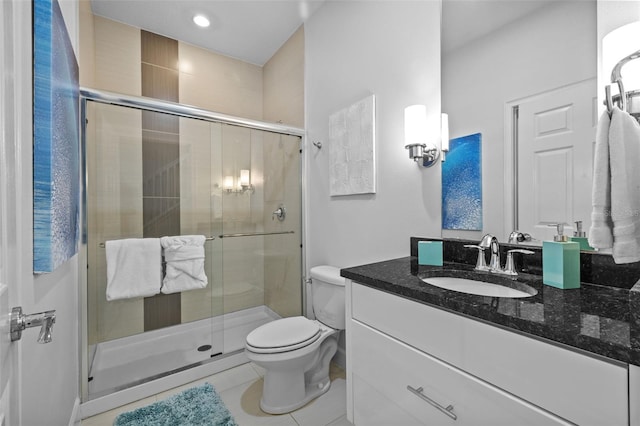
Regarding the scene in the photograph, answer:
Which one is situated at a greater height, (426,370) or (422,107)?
(422,107)

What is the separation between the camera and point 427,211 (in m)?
1.45

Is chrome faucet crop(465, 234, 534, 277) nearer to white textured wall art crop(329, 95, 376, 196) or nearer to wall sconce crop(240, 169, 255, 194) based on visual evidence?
white textured wall art crop(329, 95, 376, 196)

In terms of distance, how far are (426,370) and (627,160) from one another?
0.77 m

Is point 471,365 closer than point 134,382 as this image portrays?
Yes

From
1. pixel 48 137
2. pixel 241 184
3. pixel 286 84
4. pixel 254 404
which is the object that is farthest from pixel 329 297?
pixel 286 84

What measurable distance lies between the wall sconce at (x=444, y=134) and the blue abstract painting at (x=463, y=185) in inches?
0.7

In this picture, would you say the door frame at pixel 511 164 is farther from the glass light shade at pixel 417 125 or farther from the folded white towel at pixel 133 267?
the folded white towel at pixel 133 267

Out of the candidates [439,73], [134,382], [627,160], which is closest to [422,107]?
[439,73]

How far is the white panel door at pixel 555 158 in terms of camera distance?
952 mm

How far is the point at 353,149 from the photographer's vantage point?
1.87 meters

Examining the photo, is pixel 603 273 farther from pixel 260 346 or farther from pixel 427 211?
pixel 260 346

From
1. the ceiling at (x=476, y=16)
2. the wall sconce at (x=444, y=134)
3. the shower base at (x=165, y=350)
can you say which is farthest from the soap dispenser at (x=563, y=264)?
the shower base at (x=165, y=350)

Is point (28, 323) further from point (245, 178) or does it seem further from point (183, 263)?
point (245, 178)

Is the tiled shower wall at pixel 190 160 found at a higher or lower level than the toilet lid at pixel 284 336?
higher
